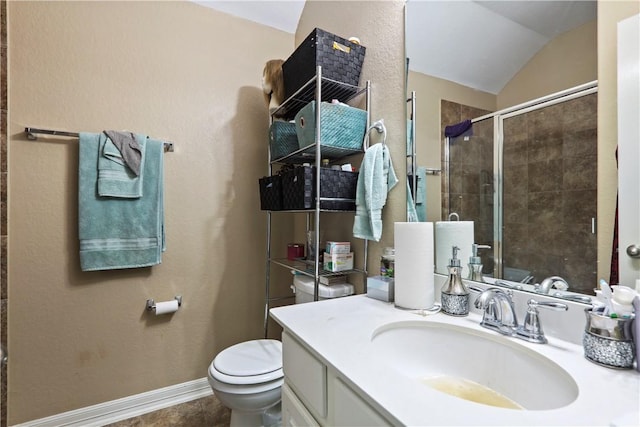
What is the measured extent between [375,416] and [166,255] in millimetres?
1596

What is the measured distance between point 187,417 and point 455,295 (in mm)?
1623

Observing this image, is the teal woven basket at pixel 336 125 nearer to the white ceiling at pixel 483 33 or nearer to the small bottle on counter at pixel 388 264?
the white ceiling at pixel 483 33

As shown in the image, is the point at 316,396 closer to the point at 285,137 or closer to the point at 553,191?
the point at 553,191

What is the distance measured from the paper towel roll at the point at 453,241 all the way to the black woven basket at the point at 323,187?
0.46 m

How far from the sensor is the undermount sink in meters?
0.65

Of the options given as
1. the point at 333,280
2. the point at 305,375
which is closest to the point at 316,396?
the point at 305,375

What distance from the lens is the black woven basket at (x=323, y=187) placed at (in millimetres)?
1376

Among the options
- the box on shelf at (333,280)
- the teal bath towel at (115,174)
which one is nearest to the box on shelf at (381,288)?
the box on shelf at (333,280)

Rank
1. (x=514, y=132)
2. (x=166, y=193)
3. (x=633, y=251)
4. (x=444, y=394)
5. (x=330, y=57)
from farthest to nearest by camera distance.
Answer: (x=166, y=193) < (x=330, y=57) < (x=514, y=132) < (x=633, y=251) < (x=444, y=394)

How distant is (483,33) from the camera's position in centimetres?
105

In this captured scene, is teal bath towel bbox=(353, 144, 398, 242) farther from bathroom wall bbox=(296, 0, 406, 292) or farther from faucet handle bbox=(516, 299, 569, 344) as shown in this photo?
faucet handle bbox=(516, 299, 569, 344)

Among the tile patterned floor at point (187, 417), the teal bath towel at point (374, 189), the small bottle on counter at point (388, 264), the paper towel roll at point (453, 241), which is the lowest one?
the tile patterned floor at point (187, 417)

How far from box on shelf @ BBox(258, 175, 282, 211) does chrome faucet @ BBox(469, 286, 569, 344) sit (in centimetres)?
105

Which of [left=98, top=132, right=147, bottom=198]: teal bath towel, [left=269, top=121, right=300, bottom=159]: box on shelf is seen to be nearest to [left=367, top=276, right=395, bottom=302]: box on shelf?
[left=269, top=121, right=300, bottom=159]: box on shelf
